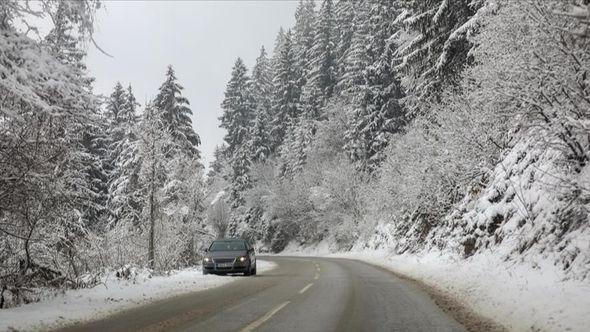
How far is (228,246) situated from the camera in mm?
21844

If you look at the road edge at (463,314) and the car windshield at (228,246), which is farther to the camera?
the car windshield at (228,246)

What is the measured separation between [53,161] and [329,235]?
46.2m

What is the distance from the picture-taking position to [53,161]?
9.88 meters

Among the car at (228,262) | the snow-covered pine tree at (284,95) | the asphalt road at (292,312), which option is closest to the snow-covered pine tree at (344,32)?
the snow-covered pine tree at (284,95)

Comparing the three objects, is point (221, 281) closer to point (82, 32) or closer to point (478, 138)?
point (478, 138)

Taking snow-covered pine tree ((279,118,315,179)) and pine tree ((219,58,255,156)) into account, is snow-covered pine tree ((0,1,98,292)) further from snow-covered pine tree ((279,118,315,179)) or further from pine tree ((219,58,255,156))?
pine tree ((219,58,255,156))

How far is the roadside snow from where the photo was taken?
726cm

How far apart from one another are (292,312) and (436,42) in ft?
66.2

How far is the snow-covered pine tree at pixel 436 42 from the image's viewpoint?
24750mm

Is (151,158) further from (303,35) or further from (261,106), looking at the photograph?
(303,35)

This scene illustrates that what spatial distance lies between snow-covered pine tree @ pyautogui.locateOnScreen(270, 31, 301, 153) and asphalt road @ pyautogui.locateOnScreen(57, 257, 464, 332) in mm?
57382

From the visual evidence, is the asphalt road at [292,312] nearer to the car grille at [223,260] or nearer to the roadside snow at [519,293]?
the roadside snow at [519,293]

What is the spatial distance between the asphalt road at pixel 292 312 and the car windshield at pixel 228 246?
277 inches

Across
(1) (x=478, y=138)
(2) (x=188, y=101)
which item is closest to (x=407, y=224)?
(1) (x=478, y=138)
